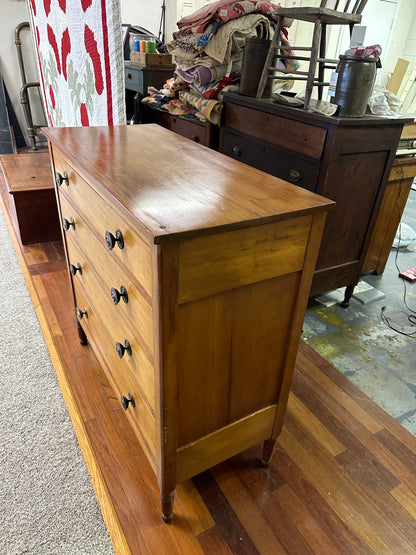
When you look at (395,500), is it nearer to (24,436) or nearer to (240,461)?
(240,461)

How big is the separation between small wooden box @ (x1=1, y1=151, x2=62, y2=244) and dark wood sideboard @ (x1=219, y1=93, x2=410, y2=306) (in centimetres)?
114

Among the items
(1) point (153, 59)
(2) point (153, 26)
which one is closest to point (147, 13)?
(2) point (153, 26)

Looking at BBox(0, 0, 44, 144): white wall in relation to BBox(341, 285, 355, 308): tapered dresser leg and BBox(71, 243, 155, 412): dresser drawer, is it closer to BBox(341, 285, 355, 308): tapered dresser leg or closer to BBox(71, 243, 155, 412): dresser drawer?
BBox(71, 243, 155, 412): dresser drawer

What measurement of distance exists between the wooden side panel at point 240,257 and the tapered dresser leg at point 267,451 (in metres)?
0.61

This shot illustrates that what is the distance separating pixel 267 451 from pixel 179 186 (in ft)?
2.83

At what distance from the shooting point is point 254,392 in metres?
1.03

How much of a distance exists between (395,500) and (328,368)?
588mm

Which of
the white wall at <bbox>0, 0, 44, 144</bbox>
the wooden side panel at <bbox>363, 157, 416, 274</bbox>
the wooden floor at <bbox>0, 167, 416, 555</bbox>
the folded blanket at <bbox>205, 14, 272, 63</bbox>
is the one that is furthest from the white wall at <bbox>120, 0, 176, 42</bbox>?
the wooden floor at <bbox>0, 167, 416, 555</bbox>

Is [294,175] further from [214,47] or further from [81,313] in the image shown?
[81,313]

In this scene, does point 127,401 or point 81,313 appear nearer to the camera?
point 127,401

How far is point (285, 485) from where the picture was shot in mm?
1210

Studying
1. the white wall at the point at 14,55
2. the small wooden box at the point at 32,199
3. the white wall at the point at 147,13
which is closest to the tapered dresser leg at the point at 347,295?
the small wooden box at the point at 32,199

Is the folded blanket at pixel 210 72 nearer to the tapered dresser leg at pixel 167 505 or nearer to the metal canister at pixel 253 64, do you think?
the metal canister at pixel 253 64

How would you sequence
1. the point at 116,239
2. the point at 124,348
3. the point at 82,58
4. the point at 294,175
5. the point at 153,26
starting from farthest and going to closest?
the point at 153,26 → the point at 82,58 → the point at 294,175 → the point at 124,348 → the point at 116,239
